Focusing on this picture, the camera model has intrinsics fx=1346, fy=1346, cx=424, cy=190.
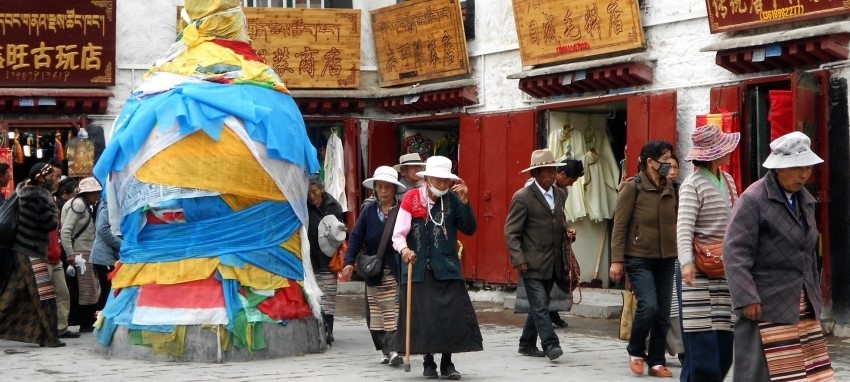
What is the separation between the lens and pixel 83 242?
45.5ft

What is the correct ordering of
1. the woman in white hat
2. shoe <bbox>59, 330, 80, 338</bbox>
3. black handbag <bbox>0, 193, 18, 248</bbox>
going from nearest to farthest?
black handbag <bbox>0, 193, 18, 248</bbox>, shoe <bbox>59, 330, 80, 338</bbox>, the woman in white hat

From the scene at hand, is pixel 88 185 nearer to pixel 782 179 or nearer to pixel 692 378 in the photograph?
pixel 692 378

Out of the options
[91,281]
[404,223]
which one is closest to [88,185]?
[91,281]

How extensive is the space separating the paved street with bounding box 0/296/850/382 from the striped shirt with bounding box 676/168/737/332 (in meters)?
1.78

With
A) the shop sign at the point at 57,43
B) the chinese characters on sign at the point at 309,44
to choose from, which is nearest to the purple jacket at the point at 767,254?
the chinese characters on sign at the point at 309,44

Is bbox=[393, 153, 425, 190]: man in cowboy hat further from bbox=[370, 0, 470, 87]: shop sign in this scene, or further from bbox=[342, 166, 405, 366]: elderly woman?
bbox=[370, 0, 470, 87]: shop sign

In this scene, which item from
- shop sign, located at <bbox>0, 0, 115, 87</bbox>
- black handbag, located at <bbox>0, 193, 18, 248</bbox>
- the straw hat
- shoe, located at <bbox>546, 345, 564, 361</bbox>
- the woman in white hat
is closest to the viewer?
the straw hat

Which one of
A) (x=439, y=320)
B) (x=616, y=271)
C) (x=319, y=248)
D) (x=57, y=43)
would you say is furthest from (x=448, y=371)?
(x=57, y=43)

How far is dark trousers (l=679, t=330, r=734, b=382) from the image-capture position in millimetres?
8289

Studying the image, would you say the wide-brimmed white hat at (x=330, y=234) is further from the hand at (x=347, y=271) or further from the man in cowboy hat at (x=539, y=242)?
the man in cowboy hat at (x=539, y=242)

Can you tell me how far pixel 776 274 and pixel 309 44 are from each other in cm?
1292

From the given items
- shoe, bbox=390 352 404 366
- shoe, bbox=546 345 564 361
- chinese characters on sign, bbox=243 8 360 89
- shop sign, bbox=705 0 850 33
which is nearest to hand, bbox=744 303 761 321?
shoe, bbox=546 345 564 361

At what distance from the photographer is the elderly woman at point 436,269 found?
9.89 metres

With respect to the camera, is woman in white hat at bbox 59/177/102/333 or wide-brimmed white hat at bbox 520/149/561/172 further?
woman in white hat at bbox 59/177/102/333
